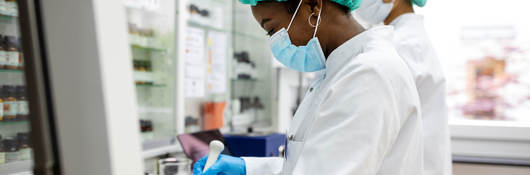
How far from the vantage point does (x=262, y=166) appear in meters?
1.21

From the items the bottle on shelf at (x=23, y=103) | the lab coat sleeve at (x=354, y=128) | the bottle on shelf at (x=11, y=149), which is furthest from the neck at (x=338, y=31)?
the bottle on shelf at (x=11, y=149)

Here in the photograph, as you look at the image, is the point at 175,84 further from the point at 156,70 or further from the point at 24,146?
the point at 24,146

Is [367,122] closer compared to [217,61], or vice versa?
[367,122]

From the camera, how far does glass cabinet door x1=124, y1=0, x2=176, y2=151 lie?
2.30m

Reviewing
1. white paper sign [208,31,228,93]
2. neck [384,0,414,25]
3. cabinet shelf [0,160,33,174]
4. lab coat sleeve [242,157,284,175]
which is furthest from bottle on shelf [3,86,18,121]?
white paper sign [208,31,228,93]

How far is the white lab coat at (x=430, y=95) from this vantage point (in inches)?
60.0

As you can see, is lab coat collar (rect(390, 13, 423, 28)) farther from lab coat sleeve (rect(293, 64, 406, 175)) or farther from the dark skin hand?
lab coat sleeve (rect(293, 64, 406, 175))

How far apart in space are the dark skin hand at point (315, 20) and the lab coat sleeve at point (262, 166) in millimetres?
376

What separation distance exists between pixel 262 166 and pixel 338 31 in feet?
1.49

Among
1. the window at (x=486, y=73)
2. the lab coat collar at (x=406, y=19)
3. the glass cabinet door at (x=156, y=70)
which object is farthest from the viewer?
the window at (x=486, y=73)

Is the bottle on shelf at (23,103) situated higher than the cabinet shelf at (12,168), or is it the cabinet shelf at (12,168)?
the bottle on shelf at (23,103)

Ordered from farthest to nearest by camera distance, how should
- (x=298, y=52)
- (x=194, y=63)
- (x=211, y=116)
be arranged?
(x=211, y=116), (x=194, y=63), (x=298, y=52)

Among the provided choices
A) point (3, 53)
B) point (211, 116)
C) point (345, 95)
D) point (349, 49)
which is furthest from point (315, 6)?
point (211, 116)

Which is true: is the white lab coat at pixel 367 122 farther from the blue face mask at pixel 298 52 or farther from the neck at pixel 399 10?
the neck at pixel 399 10
